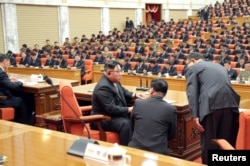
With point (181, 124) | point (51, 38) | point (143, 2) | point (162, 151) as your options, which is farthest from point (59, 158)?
point (143, 2)

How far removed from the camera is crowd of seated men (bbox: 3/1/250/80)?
10.2m

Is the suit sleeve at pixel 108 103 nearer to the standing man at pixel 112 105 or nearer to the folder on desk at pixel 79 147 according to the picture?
the standing man at pixel 112 105

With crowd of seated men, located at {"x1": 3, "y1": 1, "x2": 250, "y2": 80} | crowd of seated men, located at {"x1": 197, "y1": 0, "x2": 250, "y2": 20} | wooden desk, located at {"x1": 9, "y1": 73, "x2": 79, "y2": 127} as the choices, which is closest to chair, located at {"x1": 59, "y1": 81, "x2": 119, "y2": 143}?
wooden desk, located at {"x1": 9, "y1": 73, "x2": 79, "y2": 127}

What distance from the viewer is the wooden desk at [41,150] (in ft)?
6.24

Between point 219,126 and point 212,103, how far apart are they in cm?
24

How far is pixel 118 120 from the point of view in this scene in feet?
12.0

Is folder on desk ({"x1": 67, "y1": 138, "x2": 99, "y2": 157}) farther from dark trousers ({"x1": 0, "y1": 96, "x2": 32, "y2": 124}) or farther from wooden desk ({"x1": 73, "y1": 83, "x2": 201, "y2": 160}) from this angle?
dark trousers ({"x1": 0, "y1": 96, "x2": 32, "y2": 124})

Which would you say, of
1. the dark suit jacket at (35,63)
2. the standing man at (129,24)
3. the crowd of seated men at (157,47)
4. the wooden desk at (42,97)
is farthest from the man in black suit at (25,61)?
the standing man at (129,24)

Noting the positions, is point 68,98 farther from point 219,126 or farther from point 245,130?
point 245,130

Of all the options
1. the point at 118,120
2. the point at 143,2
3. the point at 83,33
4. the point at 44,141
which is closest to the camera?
the point at 44,141

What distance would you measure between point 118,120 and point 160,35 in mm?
12482

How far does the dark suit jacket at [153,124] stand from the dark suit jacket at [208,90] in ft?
1.20

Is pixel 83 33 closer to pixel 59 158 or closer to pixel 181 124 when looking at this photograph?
pixel 181 124

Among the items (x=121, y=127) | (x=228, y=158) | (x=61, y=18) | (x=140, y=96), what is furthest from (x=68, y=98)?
(x=61, y=18)
